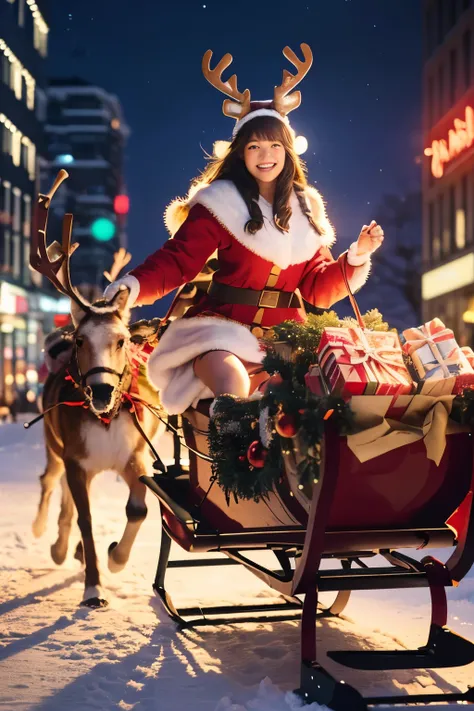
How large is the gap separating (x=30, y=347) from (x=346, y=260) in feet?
169

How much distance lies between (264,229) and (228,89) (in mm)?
860

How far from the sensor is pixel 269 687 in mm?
4699

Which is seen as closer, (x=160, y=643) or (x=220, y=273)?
(x=160, y=643)

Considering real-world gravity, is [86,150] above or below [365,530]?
above

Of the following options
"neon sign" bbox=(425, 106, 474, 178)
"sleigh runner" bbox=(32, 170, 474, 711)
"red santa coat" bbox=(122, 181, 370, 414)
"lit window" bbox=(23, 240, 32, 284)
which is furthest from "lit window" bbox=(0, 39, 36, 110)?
"sleigh runner" bbox=(32, 170, 474, 711)

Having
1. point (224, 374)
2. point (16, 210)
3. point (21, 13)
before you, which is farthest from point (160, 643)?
point (21, 13)

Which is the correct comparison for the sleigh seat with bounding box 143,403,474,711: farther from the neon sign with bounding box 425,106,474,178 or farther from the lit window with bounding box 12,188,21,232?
the lit window with bounding box 12,188,21,232

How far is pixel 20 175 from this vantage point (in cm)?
5459

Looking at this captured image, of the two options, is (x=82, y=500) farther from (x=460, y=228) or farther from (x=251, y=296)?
(x=460, y=228)

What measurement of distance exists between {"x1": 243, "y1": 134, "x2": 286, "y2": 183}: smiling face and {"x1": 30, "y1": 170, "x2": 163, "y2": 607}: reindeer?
1172 millimetres

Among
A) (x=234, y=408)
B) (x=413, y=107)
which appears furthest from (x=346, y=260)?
(x=413, y=107)

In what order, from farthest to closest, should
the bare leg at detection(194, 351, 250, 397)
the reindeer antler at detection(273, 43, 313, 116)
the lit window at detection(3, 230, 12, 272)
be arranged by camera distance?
the lit window at detection(3, 230, 12, 272), the reindeer antler at detection(273, 43, 313, 116), the bare leg at detection(194, 351, 250, 397)

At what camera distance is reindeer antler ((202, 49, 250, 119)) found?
6.22 m

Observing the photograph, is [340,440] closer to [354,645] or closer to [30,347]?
[354,645]
